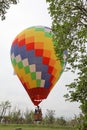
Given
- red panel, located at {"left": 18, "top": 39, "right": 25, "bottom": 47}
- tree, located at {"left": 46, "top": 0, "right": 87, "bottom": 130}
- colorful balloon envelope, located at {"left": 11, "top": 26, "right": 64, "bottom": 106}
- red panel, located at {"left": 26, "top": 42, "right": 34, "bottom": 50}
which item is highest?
red panel, located at {"left": 18, "top": 39, "right": 25, "bottom": 47}

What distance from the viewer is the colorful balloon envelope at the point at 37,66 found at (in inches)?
1580

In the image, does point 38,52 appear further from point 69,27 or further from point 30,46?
point 69,27

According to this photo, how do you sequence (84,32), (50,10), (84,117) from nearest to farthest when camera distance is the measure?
(84,117)
(84,32)
(50,10)

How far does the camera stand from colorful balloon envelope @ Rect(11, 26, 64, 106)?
1580 inches

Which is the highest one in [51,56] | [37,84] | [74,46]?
[51,56]

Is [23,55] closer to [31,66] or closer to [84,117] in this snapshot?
[31,66]

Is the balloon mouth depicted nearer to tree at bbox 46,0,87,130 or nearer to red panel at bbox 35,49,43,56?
red panel at bbox 35,49,43,56

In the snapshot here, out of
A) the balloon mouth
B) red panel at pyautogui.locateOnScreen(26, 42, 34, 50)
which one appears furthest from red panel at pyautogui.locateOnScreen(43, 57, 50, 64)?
the balloon mouth

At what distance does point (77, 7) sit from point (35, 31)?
71.9ft

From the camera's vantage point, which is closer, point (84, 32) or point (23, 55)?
point (84, 32)

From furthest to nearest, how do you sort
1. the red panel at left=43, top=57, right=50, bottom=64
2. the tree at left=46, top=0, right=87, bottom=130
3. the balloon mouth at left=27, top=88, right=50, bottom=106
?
1. the red panel at left=43, top=57, right=50, bottom=64
2. the balloon mouth at left=27, top=88, right=50, bottom=106
3. the tree at left=46, top=0, right=87, bottom=130

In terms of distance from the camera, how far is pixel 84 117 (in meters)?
16.6

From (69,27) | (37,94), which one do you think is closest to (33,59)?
(37,94)

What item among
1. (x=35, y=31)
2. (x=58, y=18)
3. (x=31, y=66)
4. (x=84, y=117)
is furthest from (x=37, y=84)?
(x=84, y=117)
